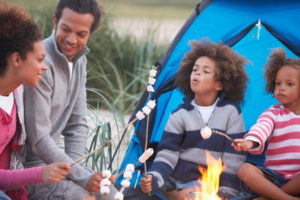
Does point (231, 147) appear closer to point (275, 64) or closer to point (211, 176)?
point (211, 176)

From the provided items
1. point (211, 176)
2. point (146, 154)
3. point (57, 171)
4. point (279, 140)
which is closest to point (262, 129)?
point (279, 140)

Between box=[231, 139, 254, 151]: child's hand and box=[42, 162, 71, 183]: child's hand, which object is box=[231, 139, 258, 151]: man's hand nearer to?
box=[231, 139, 254, 151]: child's hand

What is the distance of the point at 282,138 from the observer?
7.97ft

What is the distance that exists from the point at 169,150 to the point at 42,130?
782 mm

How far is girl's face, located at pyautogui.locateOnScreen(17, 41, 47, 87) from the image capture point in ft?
5.94

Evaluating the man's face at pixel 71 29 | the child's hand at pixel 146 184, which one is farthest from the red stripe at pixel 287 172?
the man's face at pixel 71 29

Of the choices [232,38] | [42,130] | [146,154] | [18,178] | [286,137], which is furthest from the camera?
[232,38]

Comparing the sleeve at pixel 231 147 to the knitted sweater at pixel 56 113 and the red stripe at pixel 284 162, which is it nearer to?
the red stripe at pixel 284 162

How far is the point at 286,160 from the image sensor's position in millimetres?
2395

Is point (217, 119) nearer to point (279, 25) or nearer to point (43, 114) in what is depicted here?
point (279, 25)

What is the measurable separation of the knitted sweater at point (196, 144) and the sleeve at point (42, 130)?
0.57 metres

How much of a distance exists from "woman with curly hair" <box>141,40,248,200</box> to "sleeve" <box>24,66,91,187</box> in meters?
0.52

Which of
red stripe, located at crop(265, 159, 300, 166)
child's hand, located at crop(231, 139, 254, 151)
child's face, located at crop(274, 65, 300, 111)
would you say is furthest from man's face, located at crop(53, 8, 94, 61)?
red stripe, located at crop(265, 159, 300, 166)

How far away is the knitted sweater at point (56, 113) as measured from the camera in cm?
195
